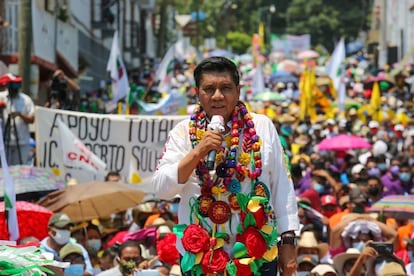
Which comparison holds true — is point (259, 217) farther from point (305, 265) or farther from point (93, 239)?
point (93, 239)

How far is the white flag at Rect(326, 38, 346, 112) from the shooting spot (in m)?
28.4

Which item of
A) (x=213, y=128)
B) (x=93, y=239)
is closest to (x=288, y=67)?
(x=93, y=239)

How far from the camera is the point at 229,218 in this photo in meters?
5.80

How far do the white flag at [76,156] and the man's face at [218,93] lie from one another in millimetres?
8690

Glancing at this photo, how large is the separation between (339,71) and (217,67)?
24.2m

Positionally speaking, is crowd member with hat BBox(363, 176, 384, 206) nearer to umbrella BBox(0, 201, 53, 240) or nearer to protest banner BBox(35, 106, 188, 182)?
protest banner BBox(35, 106, 188, 182)

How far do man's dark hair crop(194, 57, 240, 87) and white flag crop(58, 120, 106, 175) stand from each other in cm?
866

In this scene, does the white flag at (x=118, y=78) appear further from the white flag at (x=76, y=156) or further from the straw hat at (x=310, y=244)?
the straw hat at (x=310, y=244)

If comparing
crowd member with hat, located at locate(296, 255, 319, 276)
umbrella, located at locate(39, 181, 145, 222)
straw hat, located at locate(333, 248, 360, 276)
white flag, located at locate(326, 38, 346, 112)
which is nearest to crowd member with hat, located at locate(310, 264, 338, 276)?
straw hat, located at locate(333, 248, 360, 276)

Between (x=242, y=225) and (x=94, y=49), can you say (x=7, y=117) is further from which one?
(x=94, y=49)

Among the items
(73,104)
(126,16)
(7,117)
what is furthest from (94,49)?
(7,117)

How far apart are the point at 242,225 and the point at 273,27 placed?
112 m

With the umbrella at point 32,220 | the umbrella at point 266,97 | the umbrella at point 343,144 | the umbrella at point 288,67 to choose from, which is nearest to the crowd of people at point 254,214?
the umbrella at point 343,144

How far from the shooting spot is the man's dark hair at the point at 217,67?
19.1 feet
